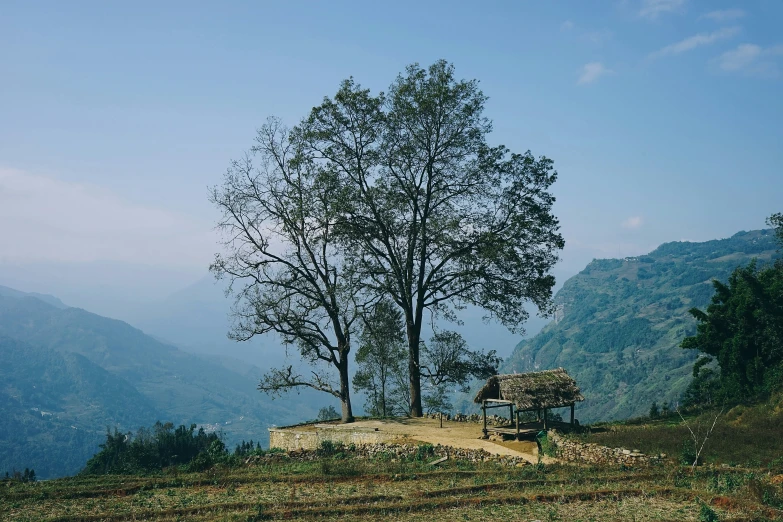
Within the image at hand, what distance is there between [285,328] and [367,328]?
419 centimetres

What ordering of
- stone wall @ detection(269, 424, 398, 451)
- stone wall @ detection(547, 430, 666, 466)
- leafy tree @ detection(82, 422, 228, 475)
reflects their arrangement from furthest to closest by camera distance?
leafy tree @ detection(82, 422, 228, 475)
stone wall @ detection(269, 424, 398, 451)
stone wall @ detection(547, 430, 666, 466)

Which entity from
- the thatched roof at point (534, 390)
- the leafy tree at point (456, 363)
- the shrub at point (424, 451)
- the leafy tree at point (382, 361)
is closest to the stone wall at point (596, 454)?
the thatched roof at point (534, 390)

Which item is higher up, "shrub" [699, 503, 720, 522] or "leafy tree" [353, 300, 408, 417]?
"leafy tree" [353, 300, 408, 417]

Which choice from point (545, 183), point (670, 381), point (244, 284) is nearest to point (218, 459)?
point (244, 284)

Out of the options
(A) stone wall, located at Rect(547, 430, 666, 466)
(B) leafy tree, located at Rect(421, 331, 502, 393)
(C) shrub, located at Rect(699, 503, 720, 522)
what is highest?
(B) leafy tree, located at Rect(421, 331, 502, 393)

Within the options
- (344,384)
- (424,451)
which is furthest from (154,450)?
(424,451)

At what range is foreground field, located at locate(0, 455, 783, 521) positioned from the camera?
13953 millimetres

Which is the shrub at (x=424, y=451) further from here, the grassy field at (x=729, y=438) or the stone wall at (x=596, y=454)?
the grassy field at (x=729, y=438)

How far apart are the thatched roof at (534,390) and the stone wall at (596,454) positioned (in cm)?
221

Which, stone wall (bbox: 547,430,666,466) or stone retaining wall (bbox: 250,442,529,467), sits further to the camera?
stone retaining wall (bbox: 250,442,529,467)

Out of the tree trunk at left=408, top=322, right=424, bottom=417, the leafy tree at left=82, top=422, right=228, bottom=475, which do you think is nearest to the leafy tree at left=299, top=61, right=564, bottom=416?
the tree trunk at left=408, top=322, right=424, bottom=417

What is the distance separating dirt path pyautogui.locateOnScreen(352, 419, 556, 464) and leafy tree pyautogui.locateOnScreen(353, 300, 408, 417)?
4.95 m

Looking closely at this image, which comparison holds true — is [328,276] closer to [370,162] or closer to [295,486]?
[370,162]

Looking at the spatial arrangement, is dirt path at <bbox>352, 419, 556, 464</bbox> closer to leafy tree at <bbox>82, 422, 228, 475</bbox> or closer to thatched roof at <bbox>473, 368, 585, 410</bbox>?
thatched roof at <bbox>473, 368, 585, 410</bbox>
